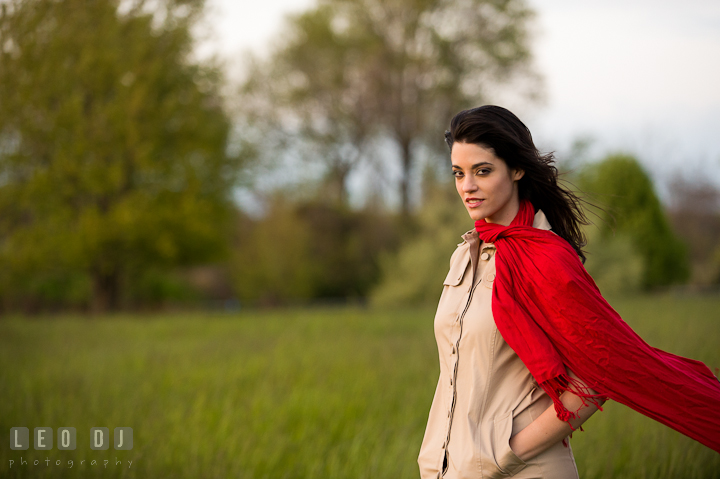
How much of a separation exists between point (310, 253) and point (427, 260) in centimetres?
665

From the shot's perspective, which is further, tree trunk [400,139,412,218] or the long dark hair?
tree trunk [400,139,412,218]

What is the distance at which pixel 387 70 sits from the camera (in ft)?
83.4

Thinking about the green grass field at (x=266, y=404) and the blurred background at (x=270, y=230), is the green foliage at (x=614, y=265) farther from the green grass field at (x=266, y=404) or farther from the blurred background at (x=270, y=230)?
the green grass field at (x=266, y=404)

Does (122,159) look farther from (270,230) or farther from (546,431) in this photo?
(546,431)

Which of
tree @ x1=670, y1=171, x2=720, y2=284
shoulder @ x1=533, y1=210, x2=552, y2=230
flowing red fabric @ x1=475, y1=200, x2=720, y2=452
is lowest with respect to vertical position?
flowing red fabric @ x1=475, y1=200, x2=720, y2=452

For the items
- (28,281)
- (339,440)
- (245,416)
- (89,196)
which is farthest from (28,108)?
(339,440)

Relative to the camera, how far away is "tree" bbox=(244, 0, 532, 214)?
24641 mm

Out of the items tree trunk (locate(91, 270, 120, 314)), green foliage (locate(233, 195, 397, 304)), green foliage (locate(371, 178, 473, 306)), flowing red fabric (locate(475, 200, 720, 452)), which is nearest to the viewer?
flowing red fabric (locate(475, 200, 720, 452))

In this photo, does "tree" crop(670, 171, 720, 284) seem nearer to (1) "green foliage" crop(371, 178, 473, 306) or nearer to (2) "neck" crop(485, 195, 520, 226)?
(1) "green foliage" crop(371, 178, 473, 306)

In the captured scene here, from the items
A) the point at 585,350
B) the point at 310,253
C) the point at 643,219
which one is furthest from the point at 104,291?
the point at 643,219

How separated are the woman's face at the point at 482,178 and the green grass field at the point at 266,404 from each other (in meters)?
2.75

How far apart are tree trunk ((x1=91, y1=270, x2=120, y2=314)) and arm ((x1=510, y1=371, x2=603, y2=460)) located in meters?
18.3

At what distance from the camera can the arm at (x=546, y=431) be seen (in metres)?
1.84

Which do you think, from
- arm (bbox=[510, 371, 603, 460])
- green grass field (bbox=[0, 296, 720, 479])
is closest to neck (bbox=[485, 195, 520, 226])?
arm (bbox=[510, 371, 603, 460])
